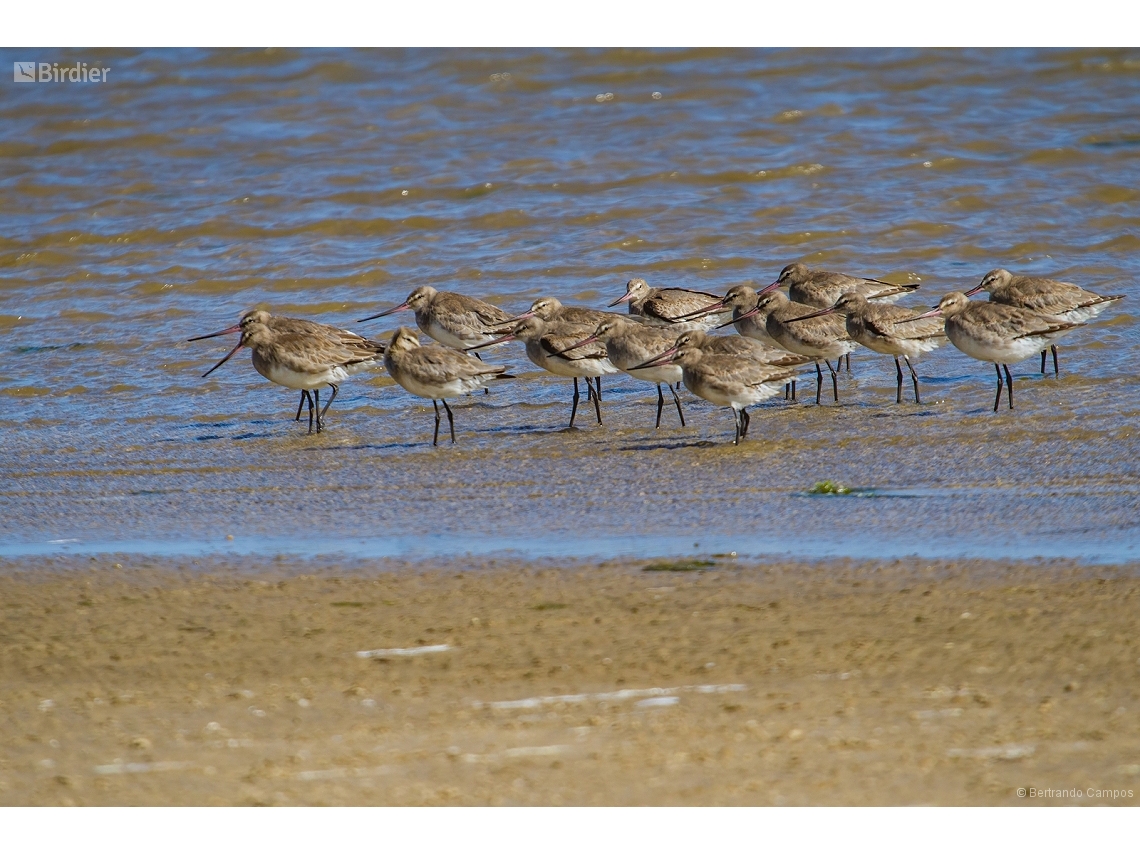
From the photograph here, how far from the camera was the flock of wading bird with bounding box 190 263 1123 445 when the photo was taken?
360 inches

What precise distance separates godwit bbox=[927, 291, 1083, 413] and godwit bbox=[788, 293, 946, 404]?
1.03 feet

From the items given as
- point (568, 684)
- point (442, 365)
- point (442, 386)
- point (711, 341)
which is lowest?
point (568, 684)

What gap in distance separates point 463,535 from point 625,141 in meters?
12.0

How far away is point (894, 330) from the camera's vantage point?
382 inches

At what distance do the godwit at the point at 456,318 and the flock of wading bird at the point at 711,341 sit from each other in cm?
2

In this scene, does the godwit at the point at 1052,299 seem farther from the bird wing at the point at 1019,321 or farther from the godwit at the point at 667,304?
the godwit at the point at 667,304

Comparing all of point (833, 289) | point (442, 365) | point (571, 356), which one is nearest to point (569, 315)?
point (571, 356)

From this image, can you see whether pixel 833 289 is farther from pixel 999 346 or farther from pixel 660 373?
pixel 660 373

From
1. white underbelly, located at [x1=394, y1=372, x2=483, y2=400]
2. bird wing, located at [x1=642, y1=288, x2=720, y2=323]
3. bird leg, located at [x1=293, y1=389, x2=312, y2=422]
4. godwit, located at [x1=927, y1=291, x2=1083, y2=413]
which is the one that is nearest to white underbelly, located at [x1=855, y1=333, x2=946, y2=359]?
godwit, located at [x1=927, y1=291, x2=1083, y2=413]

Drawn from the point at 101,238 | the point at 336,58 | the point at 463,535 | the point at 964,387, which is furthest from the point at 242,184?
the point at 463,535

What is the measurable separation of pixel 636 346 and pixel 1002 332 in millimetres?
2338

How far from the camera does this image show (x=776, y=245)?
1455cm

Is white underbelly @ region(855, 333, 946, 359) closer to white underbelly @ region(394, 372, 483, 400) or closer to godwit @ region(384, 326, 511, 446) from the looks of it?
godwit @ region(384, 326, 511, 446)

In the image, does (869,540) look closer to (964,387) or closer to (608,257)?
(964,387)
